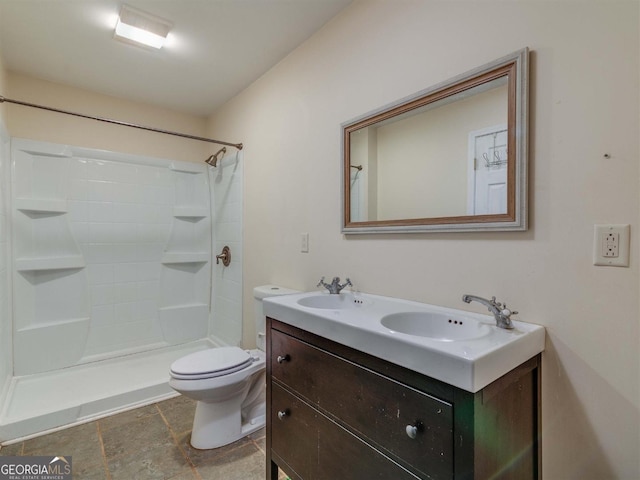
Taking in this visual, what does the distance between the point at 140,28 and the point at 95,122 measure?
4.13 feet

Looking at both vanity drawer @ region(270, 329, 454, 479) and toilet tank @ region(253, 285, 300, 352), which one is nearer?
vanity drawer @ region(270, 329, 454, 479)

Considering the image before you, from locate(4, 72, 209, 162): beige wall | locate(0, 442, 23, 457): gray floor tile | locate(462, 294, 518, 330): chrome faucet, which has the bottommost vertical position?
locate(0, 442, 23, 457): gray floor tile

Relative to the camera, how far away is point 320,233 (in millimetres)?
1874

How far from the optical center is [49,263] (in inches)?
96.9

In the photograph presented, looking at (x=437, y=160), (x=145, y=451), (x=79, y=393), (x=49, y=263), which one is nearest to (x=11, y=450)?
(x=79, y=393)

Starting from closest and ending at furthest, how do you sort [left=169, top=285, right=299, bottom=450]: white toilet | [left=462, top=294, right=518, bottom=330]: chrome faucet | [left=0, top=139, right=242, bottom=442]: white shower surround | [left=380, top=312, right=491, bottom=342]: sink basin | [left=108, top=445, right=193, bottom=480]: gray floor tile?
[left=462, top=294, right=518, bottom=330]: chrome faucet < [left=380, top=312, right=491, bottom=342]: sink basin < [left=108, top=445, right=193, bottom=480]: gray floor tile < [left=169, top=285, right=299, bottom=450]: white toilet < [left=0, top=139, right=242, bottom=442]: white shower surround

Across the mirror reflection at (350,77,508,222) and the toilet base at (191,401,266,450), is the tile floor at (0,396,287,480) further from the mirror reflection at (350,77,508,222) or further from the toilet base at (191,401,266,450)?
the mirror reflection at (350,77,508,222)

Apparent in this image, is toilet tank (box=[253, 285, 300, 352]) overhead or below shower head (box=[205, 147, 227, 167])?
below

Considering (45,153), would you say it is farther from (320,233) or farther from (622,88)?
(622,88)

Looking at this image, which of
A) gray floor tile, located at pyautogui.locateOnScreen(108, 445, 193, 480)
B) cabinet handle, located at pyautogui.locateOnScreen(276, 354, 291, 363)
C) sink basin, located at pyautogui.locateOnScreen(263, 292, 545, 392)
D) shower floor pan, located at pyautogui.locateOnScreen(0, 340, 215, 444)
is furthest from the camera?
shower floor pan, located at pyautogui.locateOnScreen(0, 340, 215, 444)

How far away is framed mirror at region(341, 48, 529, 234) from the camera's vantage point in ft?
3.58

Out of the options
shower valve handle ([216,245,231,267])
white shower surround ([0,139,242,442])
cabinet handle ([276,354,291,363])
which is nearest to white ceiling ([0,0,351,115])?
white shower surround ([0,139,242,442])

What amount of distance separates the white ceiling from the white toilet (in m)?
1.57

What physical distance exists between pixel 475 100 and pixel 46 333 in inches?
126
